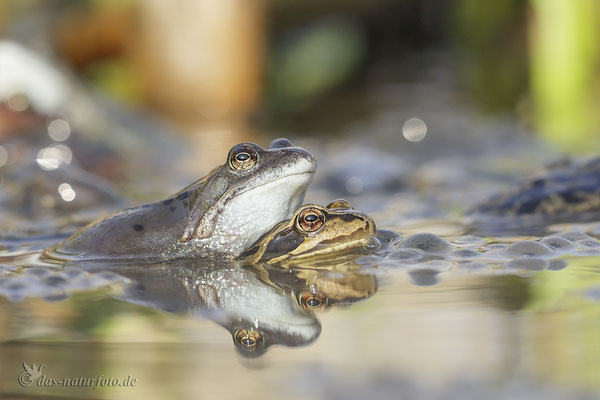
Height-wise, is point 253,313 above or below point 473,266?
below

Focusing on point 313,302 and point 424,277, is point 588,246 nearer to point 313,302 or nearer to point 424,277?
point 424,277

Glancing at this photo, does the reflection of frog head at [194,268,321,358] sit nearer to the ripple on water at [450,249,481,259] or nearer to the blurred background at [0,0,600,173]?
the ripple on water at [450,249,481,259]

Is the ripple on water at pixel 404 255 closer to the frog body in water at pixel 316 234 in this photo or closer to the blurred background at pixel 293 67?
the frog body in water at pixel 316 234

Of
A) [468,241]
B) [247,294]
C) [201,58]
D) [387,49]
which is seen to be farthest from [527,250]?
[387,49]

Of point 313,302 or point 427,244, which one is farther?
point 427,244

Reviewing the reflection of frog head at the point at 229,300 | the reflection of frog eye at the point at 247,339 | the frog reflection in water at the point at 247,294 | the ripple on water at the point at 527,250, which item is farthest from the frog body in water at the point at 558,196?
the reflection of frog eye at the point at 247,339

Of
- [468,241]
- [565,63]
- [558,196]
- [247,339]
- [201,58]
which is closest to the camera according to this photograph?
[247,339]

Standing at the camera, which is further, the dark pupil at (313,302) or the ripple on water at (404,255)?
the ripple on water at (404,255)
